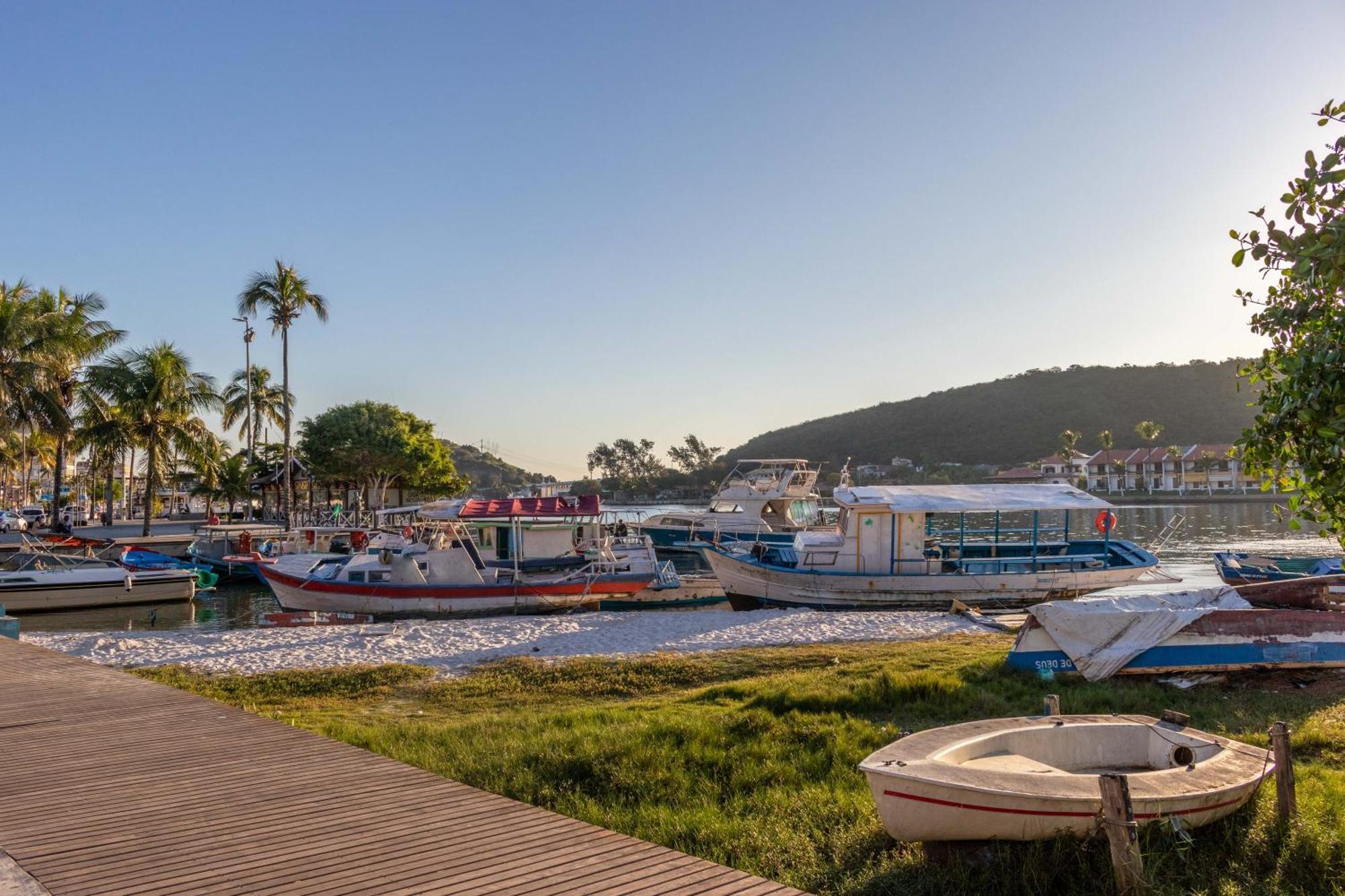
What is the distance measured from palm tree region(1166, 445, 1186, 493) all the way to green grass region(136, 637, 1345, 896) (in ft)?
383

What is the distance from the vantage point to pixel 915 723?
9.80 meters

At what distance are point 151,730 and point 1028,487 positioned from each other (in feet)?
75.7

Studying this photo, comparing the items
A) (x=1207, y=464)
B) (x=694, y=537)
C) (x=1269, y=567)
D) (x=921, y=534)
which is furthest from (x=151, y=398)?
(x=1207, y=464)

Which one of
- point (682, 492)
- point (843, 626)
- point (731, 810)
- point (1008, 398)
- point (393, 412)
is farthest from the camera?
point (682, 492)

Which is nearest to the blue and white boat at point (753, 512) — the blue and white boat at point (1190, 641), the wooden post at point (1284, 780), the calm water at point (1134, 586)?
the calm water at point (1134, 586)

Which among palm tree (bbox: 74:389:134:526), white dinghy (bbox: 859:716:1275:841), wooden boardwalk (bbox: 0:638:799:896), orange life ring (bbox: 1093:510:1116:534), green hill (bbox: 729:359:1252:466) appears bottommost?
wooden boardwalk (bbox: 0:638:799:896)

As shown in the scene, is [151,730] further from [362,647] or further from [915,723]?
[362,647]

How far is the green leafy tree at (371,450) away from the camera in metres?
61.5

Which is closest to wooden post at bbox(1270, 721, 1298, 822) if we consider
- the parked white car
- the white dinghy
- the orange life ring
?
the white dinghy

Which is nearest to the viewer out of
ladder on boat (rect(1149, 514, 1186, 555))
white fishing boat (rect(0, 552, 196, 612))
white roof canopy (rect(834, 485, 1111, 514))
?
white roof canopy (rect(834, 485, 1111, 514))

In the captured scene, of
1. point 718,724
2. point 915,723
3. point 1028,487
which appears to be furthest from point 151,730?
point 1028,487

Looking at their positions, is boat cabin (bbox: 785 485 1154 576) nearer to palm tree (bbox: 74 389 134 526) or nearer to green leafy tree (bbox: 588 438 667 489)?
palm tree (bbox: 74 389 134 526)

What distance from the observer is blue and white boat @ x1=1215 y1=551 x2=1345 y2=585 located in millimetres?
24812

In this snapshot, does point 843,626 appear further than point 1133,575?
No
